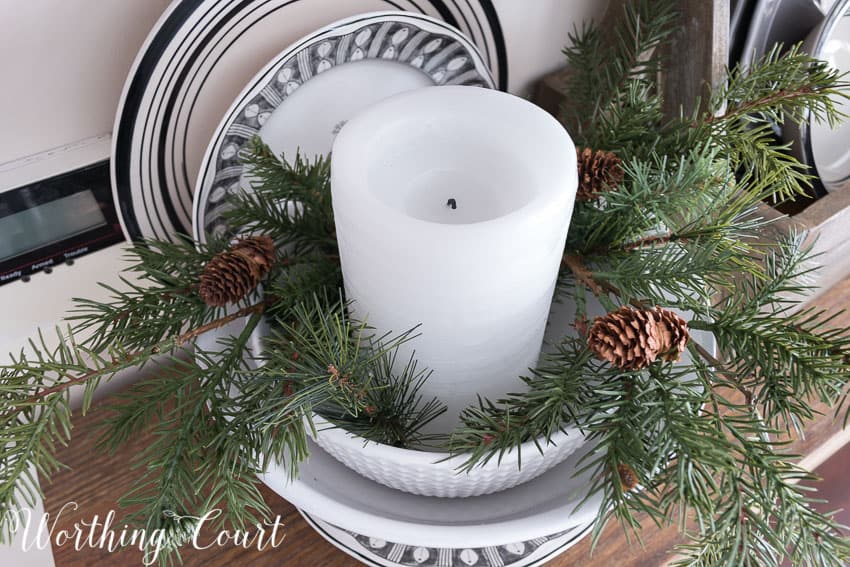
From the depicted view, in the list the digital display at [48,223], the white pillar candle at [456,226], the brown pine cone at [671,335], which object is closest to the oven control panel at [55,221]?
the digital display at [48,223]

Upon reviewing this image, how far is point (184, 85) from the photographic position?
32 cm

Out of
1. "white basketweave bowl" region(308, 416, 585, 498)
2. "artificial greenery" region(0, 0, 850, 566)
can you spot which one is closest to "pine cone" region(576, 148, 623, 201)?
"artificial greenery" region(0, 0, 850, 566)

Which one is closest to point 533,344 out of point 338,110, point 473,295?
point 473,295

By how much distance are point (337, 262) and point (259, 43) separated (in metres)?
0.11

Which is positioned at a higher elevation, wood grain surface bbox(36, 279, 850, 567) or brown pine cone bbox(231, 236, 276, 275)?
brown pine cone bbox(231, 236, 276, 275)

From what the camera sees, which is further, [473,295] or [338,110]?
[338,110]

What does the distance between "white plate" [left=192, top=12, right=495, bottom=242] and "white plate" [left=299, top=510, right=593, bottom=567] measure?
0.55 ft

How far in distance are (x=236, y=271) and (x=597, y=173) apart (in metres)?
0.16

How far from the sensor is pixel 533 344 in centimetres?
30

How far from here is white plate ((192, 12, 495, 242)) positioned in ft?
1.09

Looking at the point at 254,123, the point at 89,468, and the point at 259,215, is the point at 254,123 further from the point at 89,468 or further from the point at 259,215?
the point at 89,468

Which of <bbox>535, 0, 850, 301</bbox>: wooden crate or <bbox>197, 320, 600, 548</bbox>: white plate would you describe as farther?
<bbox>535, 0, 850, 301</bbox>: wooden crate

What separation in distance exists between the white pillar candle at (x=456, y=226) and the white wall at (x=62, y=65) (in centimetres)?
12

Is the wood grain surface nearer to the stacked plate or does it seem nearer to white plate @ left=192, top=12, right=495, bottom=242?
the stacked plate
